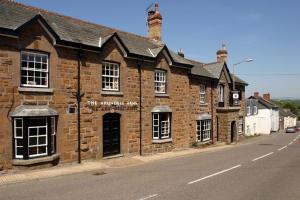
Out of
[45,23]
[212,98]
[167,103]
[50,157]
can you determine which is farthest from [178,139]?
[45,23]

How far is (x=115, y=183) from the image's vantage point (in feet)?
36.8

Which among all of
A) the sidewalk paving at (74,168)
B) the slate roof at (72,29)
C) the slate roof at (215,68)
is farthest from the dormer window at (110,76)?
the slate roof at (215,68)

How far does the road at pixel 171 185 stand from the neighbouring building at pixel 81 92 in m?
2.66

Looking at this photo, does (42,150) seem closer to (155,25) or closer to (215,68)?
(155,25)

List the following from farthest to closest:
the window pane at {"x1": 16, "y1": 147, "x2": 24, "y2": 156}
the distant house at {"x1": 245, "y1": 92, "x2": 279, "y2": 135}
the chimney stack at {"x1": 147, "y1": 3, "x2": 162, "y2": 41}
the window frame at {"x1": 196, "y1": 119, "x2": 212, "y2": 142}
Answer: the distant house at {"x1": 245, "y1": 92, "x2": 279, "y2": 135} < the window frame at {"x1": 196, "y1": 119, "x2": 212, "y2": 142} < the chimney stack at {"x1": 147, "y1": 3, "x2": 162, "y2": 41} < the window pane at {"x1": 16, "y1": 147, "x2": 24, "y2": 156}

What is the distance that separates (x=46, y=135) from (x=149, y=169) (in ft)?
16.9

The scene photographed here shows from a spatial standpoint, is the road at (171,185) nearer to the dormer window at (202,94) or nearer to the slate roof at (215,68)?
the dormer window at (202,94)

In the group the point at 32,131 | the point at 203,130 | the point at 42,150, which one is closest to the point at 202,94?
the point at 203,130

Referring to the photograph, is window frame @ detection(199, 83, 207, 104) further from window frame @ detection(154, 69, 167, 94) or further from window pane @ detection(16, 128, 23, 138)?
window pane @ detection(16, 128, 23, 138)

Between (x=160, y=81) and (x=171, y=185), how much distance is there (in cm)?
1142

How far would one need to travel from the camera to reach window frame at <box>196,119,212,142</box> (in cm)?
2661

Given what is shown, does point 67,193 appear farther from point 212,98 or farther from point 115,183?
point 212,98

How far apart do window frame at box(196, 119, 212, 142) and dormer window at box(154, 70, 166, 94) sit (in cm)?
633

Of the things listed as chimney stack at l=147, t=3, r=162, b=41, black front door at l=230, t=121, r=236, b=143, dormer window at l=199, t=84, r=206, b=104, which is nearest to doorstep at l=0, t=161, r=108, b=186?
chimney stack at l=147, t=3, r=162, b=41
